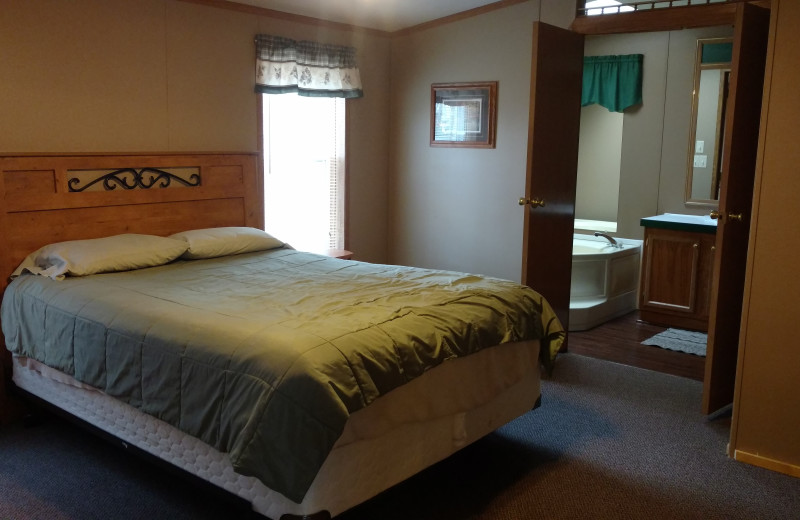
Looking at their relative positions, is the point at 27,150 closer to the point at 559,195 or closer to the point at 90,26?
the point at 90,26

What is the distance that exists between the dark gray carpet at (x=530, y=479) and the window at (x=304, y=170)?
2023 millimetres

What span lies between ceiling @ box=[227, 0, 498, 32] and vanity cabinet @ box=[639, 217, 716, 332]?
6.82 feet

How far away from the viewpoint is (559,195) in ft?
14.9

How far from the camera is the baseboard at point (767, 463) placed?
3.11m

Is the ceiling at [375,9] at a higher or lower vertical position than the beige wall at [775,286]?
higher

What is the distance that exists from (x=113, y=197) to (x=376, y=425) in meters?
2.19

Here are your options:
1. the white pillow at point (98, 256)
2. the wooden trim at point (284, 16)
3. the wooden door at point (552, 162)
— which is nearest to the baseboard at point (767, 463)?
the wooden door at point (552, 162)

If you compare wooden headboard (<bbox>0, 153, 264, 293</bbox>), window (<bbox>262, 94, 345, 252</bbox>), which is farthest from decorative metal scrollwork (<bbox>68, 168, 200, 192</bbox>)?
window (<bbox>262, 94, 345, 252</bbox>)

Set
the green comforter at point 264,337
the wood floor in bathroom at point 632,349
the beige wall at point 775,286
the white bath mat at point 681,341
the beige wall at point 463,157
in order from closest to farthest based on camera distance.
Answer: the green comforter at point 264,337
the beige wall at point 775,286
the wood floor in bathroom at point 632,349
the white bath mat at point 681,341
the beige wall at point 463,157

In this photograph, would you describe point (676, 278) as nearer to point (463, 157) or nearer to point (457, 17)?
point (463, 157)

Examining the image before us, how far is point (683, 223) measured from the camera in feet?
16.8

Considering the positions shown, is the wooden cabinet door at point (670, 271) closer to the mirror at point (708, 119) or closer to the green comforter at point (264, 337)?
the mirror at point (708, 119)

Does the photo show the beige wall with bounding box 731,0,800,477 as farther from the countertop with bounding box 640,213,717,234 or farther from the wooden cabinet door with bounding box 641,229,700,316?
the wooden cabinet door with bounding box 641,229,700,316

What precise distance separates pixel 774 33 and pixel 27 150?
341 centimetres
